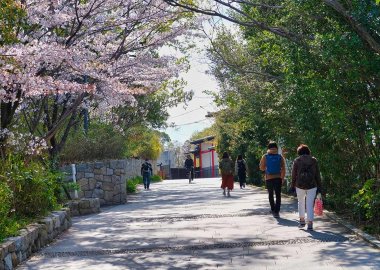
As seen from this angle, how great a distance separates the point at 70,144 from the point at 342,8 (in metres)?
14.0

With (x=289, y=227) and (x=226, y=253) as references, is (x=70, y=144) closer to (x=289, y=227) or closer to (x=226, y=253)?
(x=289, y=227)

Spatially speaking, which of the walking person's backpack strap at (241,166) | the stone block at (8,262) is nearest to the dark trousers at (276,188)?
the stone block at (8,262)

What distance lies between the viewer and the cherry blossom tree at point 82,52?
1201 centimetres

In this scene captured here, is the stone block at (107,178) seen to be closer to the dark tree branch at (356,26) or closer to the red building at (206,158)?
the dark tree branch at (356,26)

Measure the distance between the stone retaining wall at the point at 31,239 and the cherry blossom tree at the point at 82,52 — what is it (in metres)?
2.22

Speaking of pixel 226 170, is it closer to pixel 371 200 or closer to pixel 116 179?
pixel 116 179

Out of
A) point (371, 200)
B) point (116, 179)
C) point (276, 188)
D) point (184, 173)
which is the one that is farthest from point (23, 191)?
point (184, 173)

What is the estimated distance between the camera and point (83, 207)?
55.2ft

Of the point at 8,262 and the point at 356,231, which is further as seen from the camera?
the point at 356,231

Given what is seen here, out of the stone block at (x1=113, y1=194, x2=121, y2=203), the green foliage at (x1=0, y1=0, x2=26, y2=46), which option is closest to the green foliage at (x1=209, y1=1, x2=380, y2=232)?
the green foliage at (x1=0, y1=0, x2=26, y2=46)

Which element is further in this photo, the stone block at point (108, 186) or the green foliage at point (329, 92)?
the stone block at point (108, 186)

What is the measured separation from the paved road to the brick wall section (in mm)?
5783

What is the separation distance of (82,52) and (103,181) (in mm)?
7240

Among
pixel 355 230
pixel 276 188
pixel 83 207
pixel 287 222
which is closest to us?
pixel 355 230
